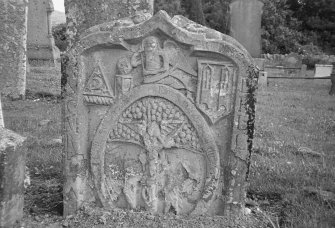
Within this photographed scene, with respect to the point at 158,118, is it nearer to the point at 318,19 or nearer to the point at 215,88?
the point at 215,88

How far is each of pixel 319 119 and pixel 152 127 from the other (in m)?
4.97

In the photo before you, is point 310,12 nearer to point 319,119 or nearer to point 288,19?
point 288,19

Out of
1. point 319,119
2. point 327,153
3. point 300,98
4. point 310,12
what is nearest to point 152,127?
point 327,153

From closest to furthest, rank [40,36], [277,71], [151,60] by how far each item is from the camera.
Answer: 1. [151,60]
2. [40,36]
3. [277,71]

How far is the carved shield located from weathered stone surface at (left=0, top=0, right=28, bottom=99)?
20.1 feet

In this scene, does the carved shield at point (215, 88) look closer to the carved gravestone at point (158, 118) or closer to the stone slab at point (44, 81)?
the carved gravestone at point (158, 118)

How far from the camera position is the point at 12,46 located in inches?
328

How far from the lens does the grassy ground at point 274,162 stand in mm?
3635

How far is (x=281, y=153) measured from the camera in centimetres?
527

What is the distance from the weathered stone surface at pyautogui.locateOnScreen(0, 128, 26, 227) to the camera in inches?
121

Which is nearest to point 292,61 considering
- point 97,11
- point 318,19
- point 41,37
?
point 318,19

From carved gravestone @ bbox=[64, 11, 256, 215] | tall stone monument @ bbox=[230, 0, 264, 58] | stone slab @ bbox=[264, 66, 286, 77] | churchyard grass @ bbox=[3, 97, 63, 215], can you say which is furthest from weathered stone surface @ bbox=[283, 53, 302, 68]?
carved gravestone @ bbox=[64, 11, 256, 215]

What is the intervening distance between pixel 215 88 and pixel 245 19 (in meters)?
11.8

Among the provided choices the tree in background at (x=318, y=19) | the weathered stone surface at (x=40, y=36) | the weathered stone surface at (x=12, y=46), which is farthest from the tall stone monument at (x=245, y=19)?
the tree in background at (x=318, y=19)
